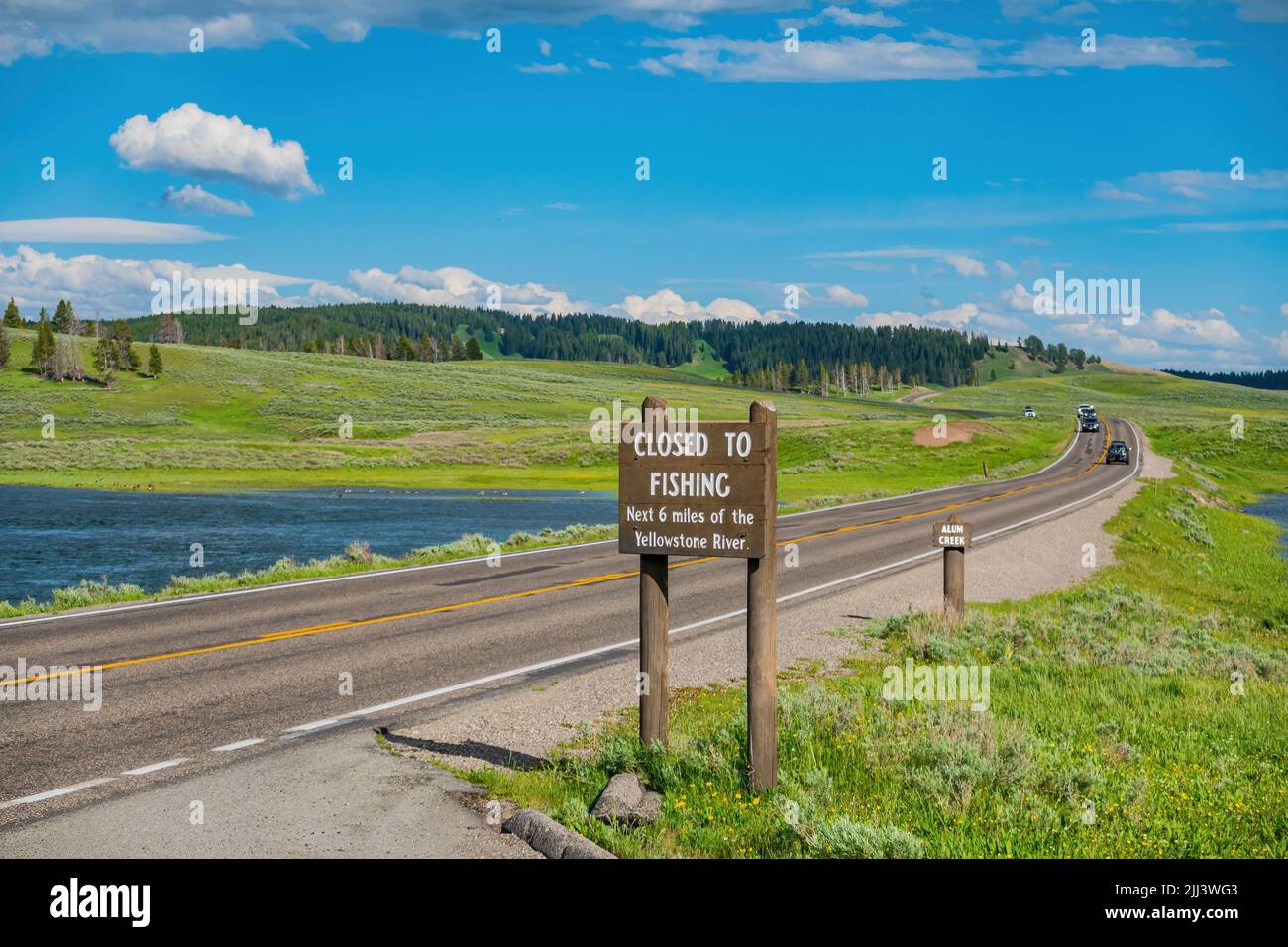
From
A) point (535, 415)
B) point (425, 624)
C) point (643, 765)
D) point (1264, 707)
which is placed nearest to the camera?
point (643, 765)

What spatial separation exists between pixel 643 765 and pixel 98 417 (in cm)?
10707

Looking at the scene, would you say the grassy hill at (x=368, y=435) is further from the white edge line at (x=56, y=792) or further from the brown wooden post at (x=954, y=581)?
the white edge line at (x=56, y=792)

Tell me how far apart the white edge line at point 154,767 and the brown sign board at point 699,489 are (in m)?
4.16

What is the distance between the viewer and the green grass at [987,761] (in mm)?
6680

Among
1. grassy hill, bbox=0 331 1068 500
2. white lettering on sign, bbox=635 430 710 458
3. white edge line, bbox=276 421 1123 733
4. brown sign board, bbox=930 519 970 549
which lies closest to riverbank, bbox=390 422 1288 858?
white edge line, bbox=276 421 1123 733

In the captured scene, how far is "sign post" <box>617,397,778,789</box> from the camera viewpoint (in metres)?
7.64

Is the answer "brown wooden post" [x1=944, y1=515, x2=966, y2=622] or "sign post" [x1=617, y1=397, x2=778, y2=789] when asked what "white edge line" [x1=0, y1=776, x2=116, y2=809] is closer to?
"sign post" [x1=617, y1=397, x2=778, y2=789]

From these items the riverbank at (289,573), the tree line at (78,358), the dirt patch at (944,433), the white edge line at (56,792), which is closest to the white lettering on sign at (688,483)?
the white edge line at (56,792)

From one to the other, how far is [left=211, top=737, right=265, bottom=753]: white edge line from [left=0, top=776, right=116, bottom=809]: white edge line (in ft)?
3.06

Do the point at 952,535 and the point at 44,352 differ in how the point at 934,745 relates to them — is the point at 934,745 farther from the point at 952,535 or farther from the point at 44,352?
the point at 44,352
